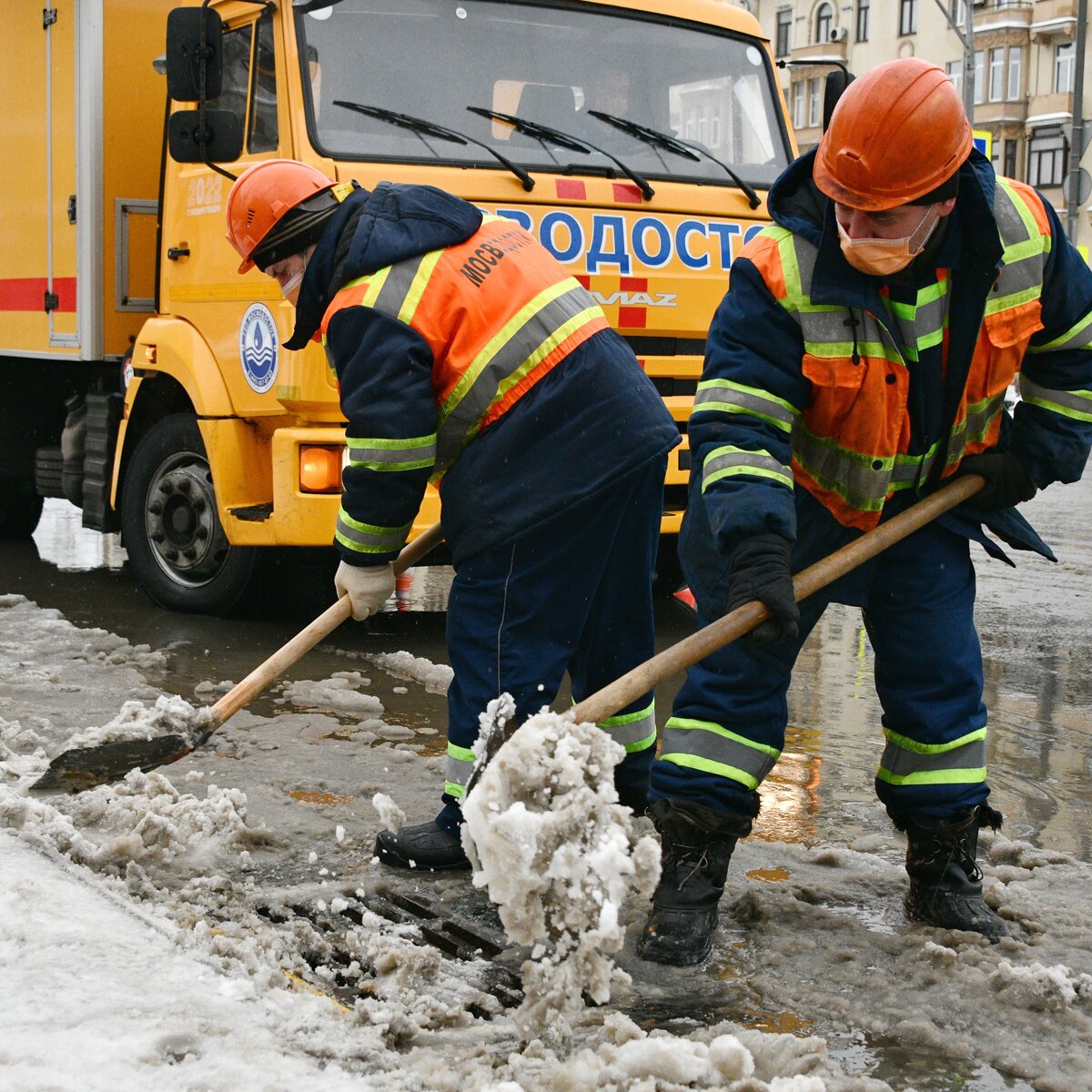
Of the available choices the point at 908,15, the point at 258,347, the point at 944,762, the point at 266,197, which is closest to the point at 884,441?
the point at 944,762

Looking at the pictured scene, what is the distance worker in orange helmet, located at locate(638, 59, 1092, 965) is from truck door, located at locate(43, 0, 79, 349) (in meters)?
5.00

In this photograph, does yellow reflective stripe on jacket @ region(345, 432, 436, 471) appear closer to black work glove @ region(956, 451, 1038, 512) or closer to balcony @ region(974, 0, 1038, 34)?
black work glove @ region(956, 451, 1038, 512)

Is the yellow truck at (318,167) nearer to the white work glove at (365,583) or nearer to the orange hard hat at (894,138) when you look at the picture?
the white work glove at (365,583)

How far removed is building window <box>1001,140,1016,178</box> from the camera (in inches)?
1855

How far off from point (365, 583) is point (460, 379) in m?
0.57

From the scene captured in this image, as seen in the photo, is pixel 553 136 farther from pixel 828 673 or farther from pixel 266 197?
pixel 266 197

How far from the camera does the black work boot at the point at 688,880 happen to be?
3180 mm

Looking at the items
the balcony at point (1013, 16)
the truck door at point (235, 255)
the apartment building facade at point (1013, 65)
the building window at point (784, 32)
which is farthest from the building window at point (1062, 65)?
the truck door at point (235, 255)

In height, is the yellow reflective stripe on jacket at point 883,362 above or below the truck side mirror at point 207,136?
below

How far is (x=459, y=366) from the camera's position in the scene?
360cm

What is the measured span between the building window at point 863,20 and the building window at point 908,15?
6.28 ft

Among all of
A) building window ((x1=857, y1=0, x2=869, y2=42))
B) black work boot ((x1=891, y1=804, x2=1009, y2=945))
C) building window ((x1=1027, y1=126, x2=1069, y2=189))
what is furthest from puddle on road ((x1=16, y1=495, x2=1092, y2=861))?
building window ((x1=857, y1=0, x2=869, y2=42))

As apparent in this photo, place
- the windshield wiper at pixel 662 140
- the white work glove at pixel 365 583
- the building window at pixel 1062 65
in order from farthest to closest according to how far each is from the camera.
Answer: the building window at pixel 1062 65
the windshield wiper at pixel 662 140
the white work glove at pixel 365 583

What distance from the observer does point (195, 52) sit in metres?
6.10
